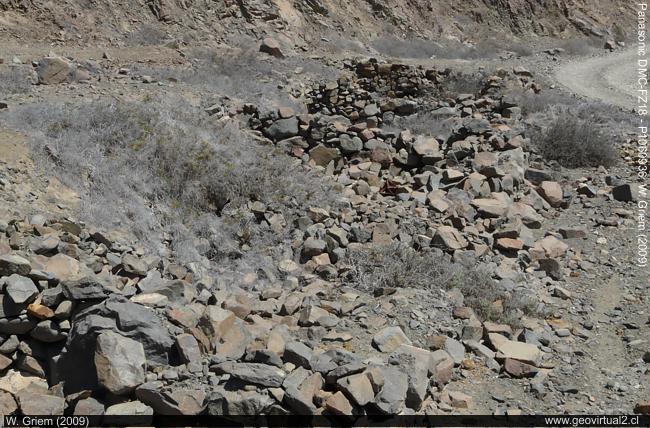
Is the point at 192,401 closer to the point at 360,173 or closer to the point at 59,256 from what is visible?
the point at 59,256

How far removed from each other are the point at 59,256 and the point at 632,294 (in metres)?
5.76

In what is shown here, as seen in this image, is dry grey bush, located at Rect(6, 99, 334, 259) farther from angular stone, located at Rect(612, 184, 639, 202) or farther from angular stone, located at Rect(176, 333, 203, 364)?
angular stone, located at Rect(612, 184, 639, 202)

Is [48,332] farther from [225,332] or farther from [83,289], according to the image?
[225,332]

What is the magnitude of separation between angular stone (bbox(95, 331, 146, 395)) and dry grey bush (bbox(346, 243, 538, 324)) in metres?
2.55

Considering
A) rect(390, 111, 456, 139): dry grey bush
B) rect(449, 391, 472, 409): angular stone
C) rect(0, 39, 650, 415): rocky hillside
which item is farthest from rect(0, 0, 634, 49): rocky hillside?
rect(449, 391, 472, 409): angular stone

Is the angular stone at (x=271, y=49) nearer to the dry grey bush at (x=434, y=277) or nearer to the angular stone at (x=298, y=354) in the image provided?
the dry grey bush at (x=434, y=277)

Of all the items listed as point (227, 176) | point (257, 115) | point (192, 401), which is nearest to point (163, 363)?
point (192, 401)

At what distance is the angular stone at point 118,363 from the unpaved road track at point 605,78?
13.2 metres

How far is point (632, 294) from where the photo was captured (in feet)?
20.2

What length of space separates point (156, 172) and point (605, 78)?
15.2m

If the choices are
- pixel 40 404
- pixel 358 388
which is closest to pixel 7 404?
pixel 40 404

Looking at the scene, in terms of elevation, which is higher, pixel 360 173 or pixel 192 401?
pixel 192 401

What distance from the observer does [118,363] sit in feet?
12.9

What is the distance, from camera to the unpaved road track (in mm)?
14945
